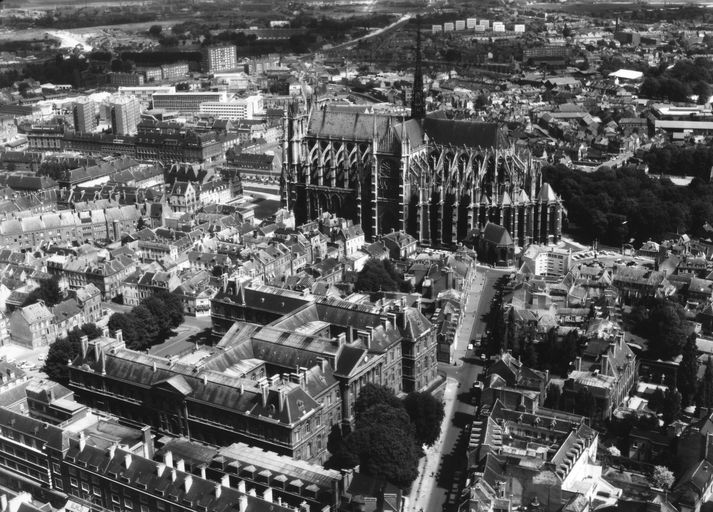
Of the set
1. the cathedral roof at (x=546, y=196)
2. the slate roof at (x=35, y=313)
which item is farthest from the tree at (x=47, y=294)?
the cathedral roof at (x=546, y=196)

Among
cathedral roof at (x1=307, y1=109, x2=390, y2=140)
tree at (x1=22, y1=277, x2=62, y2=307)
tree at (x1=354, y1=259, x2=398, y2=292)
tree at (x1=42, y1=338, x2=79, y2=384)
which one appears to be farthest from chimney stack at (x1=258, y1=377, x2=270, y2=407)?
cathedral roof at (x1=307, y1=109, x2=390, y2=140)

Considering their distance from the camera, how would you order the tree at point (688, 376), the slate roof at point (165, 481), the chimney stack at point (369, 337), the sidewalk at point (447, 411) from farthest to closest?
the tree at point (688, 376), the chimney stack at point (369, 337), the sidewalk at point (447, 411), the slate roof at point (165, 481)

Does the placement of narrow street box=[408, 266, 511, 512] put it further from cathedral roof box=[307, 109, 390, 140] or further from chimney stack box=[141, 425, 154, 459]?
cathedral roof box=[307, 109, 390, 140]

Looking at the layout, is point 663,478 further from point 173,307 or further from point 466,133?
point 466,133

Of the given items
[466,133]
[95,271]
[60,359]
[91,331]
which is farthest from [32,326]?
[466,133]

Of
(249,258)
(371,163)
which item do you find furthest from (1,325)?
(371,163)

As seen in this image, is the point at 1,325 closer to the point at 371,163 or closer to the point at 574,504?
the point at 371,163

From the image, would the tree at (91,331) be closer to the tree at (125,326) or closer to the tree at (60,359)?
the tree at (125,326)
